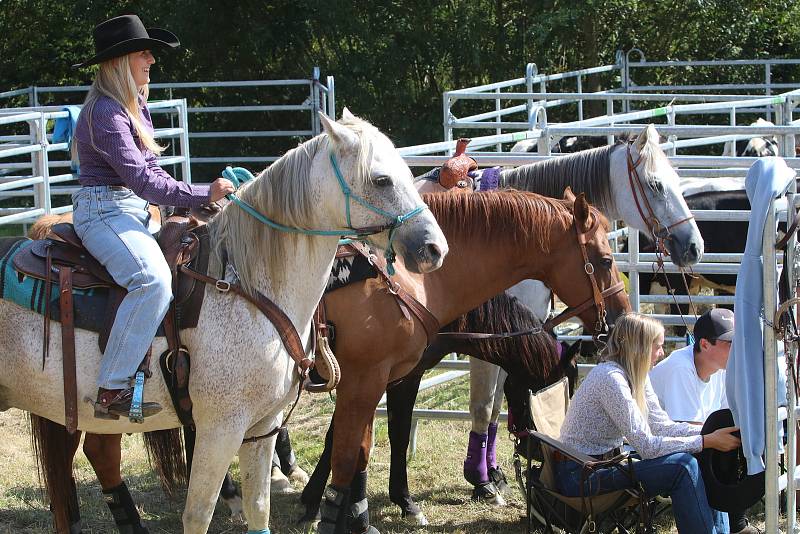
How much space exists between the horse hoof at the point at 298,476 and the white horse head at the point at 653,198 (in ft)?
7.61

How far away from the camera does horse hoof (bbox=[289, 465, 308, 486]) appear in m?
5.72

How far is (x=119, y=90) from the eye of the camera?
3.57 m

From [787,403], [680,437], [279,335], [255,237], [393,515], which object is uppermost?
[255,237]

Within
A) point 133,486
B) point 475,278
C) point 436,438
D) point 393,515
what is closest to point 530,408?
point 475,278

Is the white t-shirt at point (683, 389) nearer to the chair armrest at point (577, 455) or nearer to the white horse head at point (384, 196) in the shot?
the chair armrest at point (577, 455)

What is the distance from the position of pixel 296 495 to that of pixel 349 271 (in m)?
1.81

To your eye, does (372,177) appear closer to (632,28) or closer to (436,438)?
(436,438)

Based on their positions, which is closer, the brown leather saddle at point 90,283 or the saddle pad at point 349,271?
the brown leather saddle at point 90,283

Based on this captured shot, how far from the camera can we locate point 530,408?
14.9ft

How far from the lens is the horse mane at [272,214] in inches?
137

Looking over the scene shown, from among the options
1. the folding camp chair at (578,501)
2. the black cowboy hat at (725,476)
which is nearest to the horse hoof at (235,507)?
the folding camp chair at (578,501)

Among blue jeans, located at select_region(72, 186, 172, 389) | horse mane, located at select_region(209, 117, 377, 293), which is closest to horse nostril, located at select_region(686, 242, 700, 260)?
horse mane, located at select_region(209, 117, 377, 293)

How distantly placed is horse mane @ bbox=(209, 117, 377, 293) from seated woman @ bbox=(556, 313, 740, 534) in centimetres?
138

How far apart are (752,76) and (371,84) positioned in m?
5.92
